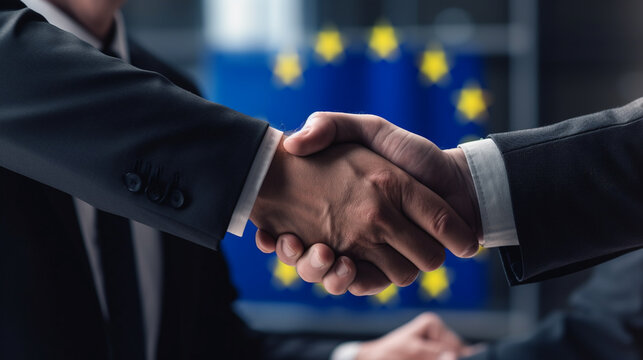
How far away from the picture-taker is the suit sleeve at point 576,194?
0.93 meters

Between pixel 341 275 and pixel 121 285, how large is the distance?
0.43 metres

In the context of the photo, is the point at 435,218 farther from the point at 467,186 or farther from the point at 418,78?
the point at 418,78

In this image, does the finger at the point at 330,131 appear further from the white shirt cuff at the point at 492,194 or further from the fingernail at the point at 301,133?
the white shirt cuff at the point at 492,194

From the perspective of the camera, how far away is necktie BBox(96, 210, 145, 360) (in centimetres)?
112

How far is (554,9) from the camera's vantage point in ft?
9.82

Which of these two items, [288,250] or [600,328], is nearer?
[288,250]

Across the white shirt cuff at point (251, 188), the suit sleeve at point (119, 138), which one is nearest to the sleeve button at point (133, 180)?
the suit sleeve at point (119, 138)

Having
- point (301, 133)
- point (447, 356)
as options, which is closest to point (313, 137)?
point (301, 133)

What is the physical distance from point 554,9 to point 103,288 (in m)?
Result: 2.58

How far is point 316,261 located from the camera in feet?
3.17

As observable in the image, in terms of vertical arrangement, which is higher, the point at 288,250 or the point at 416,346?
the point at 288,250

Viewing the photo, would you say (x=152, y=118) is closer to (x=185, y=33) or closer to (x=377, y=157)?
(x=377, y=157)

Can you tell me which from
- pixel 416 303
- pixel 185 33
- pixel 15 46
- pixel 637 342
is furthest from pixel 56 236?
pixel 185 33

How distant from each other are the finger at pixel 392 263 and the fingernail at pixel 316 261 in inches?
3.0
